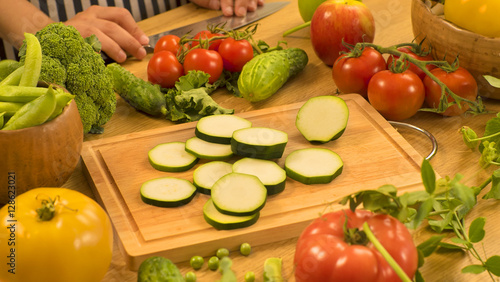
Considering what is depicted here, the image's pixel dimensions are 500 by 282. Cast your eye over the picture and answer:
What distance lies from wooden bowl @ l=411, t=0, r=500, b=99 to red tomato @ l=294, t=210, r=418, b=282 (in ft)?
3.22

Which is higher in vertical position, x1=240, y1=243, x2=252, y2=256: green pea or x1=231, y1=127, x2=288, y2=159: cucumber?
x1=231, y1=127, x2=288, y2=159: cucumber

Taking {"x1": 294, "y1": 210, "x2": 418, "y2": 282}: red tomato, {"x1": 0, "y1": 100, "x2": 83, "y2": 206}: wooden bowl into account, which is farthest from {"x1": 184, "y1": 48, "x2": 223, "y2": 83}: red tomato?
{"x1": 294, "y1": 210, "x2": 418, "y2": 282}: red tomato

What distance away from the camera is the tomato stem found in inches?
40.9

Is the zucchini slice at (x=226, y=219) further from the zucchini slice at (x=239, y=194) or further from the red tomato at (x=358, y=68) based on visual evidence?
the red tomato at (x=358, y=68)

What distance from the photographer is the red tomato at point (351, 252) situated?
1096 millimetres

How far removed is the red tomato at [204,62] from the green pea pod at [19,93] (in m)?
0.78

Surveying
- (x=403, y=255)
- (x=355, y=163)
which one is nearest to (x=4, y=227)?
(x=403, y=255)

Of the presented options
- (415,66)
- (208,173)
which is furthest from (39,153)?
(415,66)

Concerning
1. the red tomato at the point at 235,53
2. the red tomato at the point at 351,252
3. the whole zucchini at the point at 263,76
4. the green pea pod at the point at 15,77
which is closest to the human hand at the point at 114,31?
the red tomato at the point at 235,53

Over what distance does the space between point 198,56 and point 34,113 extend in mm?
862

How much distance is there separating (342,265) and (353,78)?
1036 millimetres

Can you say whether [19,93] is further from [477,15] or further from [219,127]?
[477,15]

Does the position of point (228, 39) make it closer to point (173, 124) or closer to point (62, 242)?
point (173, 124)

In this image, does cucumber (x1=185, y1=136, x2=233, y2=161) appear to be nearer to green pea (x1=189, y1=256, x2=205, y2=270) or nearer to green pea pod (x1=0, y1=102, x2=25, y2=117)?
green pea (x1=189, y1=256, x2=205, y2=270)
